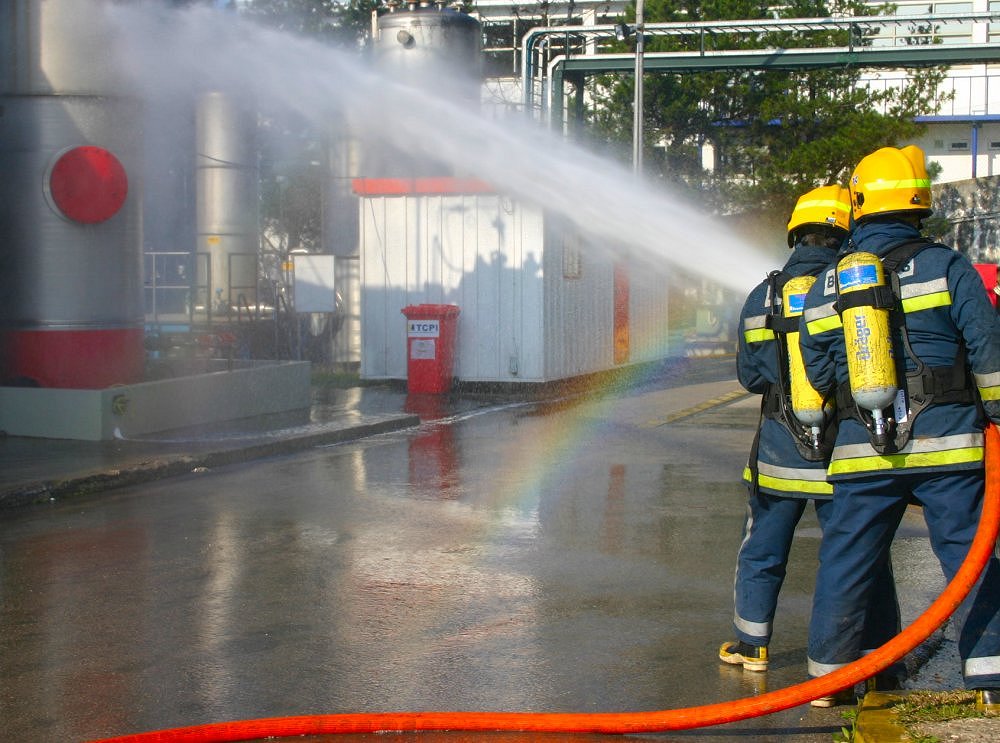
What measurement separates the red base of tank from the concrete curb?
1.91 m

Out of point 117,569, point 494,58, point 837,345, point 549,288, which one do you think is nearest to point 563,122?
point 549,288

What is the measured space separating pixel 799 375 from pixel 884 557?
744 mm

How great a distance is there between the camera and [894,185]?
14.8 ft

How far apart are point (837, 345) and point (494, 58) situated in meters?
25.7

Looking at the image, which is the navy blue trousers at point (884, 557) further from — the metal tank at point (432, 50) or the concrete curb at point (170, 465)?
the metal tank at point (432, 50)

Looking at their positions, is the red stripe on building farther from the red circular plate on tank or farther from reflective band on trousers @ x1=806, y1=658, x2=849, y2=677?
reflective band on trousers @ x1=806, y1=658, x2=849, y2=677

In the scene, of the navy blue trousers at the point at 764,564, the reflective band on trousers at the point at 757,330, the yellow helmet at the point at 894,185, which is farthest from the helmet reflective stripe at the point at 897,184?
the navy blue trousers at the point at 764,564

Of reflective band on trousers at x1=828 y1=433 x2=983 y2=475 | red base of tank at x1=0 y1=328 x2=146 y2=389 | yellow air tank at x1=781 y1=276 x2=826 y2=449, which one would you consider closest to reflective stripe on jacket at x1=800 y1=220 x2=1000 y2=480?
reflective band on trousers at x1=828 y1=433 x2=983 y2=475

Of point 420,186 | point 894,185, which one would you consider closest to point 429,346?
point 420,186

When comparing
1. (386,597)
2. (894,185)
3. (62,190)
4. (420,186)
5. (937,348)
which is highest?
(420,186)

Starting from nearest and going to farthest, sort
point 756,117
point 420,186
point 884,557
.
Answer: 1. point 884,557
2. point 420,186
3. point 756,117

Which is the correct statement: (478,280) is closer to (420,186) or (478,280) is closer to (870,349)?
(420,186)

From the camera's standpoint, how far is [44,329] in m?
12.0

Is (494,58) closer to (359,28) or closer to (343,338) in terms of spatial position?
(359,28)
